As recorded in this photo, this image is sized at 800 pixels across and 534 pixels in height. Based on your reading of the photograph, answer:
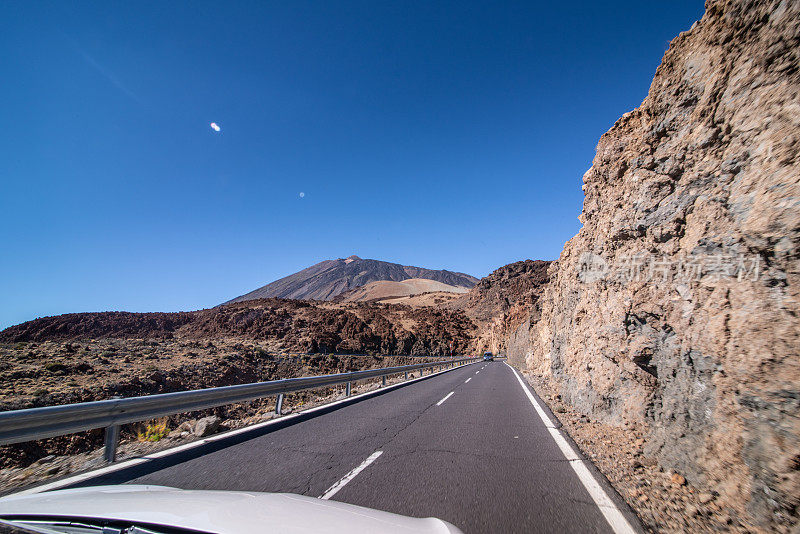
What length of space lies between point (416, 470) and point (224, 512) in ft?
8.96

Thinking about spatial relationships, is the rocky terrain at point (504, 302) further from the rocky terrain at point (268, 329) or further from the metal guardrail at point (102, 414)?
the metal guardrail at point (102, 414)

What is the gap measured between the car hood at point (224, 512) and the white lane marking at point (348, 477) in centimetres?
123

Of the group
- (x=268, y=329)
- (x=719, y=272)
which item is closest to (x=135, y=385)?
(x=719, y=272)

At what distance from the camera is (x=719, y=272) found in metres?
3.87

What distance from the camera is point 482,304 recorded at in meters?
87.1

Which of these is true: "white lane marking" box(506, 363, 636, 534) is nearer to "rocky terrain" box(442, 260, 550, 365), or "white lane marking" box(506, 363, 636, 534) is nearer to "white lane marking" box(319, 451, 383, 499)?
"white lane marking" box(319, 451, 383, 499)

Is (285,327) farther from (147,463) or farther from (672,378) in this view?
(672,378)

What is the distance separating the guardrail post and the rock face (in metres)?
7.13

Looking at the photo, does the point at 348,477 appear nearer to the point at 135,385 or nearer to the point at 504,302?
the point at 135,385

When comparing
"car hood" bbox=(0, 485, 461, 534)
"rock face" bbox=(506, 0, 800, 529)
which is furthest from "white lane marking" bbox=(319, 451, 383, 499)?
"rock face" bbox=(506, 0, 800, 529)

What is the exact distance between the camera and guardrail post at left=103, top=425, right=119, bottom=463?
4.44 meters

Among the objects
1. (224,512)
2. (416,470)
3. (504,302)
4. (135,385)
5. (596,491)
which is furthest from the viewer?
(504,302)

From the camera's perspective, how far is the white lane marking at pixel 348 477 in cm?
338

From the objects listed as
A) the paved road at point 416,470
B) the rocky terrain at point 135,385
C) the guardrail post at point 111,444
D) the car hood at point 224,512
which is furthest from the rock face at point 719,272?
the rocky terrain at point 135,385
